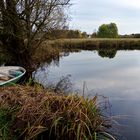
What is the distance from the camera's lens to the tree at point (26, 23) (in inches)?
709

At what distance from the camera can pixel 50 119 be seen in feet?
20.3

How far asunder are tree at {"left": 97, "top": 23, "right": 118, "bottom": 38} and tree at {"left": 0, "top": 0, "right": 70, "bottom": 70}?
43.2m

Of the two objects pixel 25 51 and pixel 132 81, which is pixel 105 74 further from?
pixel 25 51

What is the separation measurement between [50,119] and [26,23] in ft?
41.8

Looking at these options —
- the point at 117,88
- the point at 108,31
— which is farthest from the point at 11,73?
the point at 108,31

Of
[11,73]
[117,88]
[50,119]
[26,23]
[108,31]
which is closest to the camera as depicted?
[50,119]

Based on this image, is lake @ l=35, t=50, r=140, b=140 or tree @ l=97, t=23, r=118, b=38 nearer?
lake @ l=35, t=50, r=140, b=140

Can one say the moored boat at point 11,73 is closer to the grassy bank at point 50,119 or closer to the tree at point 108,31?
the grassy bank at point 50,119

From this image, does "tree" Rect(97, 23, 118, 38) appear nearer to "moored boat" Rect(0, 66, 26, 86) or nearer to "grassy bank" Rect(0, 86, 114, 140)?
"moored boat" Rect(0, 66, 26, 86)

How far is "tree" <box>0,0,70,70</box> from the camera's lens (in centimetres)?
1800

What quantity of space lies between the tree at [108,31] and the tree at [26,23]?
4317 centimetres

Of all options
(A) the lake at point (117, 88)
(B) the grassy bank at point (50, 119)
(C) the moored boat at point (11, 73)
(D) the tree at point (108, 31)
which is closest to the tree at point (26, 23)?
(A) the lake at point (117, 88)

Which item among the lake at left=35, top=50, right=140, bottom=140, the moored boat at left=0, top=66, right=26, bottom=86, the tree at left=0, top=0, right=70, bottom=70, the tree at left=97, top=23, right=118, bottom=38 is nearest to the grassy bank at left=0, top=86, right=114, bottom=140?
the lake at left=35, top=50, right=140, bottom=140

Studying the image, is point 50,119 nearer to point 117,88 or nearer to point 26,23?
point 117,88
